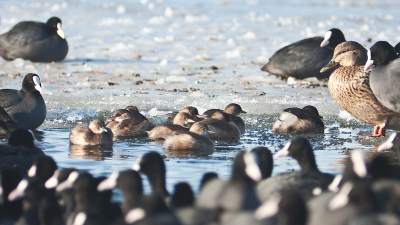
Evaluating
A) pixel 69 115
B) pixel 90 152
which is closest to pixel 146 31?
pixel 69 115

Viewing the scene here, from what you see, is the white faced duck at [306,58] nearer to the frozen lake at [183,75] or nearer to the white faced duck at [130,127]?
the frozen lake at [183,75]

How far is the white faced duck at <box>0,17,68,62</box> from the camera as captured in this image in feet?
46.2

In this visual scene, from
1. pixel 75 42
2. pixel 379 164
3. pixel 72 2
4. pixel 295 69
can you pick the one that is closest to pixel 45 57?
pixel 75 42

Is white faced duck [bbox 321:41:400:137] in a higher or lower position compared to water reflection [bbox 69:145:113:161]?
higher

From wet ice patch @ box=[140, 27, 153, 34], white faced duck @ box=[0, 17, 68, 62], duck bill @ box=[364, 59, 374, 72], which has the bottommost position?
duck bill @ box=[364, 59, 374, 72]

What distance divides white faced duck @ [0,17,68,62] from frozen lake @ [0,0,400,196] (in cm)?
28

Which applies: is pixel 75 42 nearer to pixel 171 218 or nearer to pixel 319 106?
pixel 319 106

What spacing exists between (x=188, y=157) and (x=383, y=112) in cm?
260

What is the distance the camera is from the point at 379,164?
5004mm

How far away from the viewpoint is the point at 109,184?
4238 mm

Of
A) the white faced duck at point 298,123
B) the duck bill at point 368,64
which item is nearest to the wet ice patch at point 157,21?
the white faced duck at point 298,123

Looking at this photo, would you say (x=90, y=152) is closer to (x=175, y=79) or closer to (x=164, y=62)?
(x=175, y=79)

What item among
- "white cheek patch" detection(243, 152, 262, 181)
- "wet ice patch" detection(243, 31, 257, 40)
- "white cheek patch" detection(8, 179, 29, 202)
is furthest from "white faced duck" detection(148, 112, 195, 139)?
"wet ice patch" detection(243, 31, 257, 40)

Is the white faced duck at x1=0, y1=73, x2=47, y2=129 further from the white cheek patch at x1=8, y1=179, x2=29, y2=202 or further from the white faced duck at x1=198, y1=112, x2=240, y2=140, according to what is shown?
the white cheek patch at x1=8, y1=179, x2=29, y2=202
